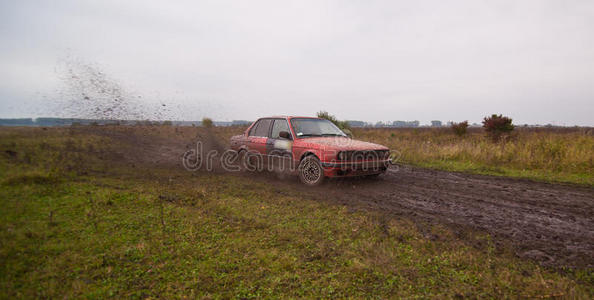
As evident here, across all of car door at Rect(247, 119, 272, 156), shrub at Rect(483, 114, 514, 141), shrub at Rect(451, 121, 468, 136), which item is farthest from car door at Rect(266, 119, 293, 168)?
shrub at Rect(451, 121, 468, 136)

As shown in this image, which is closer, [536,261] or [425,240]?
[536,261]

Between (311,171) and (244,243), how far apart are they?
3.23m

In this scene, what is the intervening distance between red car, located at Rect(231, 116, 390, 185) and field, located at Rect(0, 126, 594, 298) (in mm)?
Answer: 536

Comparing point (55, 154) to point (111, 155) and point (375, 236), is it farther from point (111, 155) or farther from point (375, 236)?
point (375, 236)

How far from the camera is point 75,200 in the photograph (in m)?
4.07

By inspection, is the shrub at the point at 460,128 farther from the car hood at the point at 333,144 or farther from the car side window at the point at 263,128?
the car side window at the point at 263,128

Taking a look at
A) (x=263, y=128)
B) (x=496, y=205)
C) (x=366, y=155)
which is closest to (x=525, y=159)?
(x=496, y=205)

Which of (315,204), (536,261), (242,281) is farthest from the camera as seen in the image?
(315,204)

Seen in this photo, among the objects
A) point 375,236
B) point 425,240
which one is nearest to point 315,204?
point 375,236

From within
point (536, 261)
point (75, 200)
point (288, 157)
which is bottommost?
point (536, 261)

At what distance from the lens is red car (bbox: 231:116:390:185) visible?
5617 millimetres

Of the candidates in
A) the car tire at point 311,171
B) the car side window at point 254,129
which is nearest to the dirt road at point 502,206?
the car tire at point 311,171

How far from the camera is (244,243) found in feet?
9.86

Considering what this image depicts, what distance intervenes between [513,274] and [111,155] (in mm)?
10000
